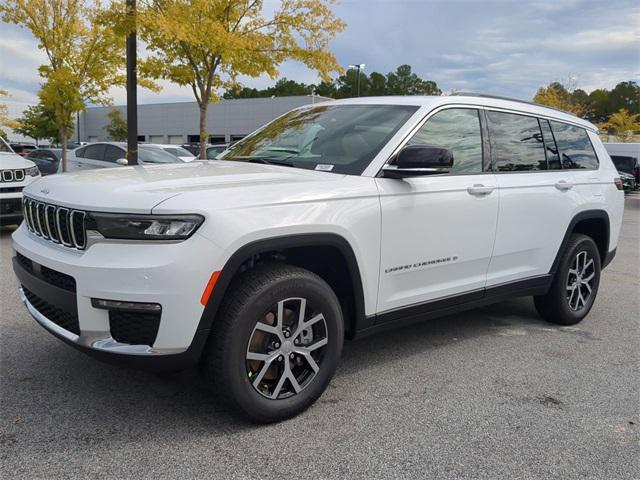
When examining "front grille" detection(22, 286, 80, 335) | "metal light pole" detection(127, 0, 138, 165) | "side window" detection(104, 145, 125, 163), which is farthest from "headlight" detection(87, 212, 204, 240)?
"side window" detection(104, 145, 125, 163)

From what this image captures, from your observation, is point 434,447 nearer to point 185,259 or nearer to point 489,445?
point 489,445

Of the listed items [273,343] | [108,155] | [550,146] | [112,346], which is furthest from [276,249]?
[108,155]

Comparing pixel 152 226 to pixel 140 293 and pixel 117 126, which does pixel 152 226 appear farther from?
pixel 117 126

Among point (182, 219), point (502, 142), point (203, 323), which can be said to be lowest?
point (203, 323)

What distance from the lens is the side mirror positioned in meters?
3.16

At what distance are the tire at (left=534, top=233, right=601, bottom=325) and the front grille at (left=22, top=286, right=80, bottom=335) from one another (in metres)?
3.74

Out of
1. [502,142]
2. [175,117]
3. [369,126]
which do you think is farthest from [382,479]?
[175,117]

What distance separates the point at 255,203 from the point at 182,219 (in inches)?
15.5

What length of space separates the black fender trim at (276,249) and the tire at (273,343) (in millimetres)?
104

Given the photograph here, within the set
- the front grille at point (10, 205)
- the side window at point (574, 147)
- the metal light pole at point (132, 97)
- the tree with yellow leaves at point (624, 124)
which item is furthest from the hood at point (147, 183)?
the tree with yellow leaves at point (624, 124)

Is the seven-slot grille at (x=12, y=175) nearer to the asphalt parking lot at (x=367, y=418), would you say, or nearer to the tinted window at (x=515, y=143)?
the asphalt parking lot at (x=367, y=418)

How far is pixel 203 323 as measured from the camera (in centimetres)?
263

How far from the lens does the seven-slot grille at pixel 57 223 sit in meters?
2.72

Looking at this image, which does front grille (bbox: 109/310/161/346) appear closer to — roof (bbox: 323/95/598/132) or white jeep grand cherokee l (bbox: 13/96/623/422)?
white jeep grand cherokee l (bbox: 13/96/623/422)
